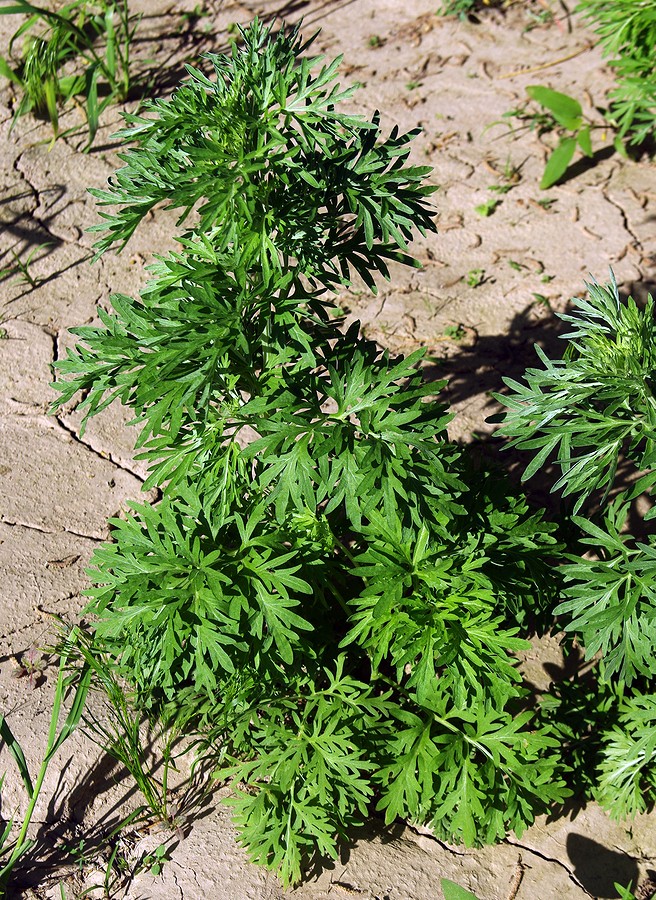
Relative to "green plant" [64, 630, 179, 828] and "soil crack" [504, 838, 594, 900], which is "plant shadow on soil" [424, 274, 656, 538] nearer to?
"soil crack" [504, 838, 594, 900]

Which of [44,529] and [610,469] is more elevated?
[610,469]

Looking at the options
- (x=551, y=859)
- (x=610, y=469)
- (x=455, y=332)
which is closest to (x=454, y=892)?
(x=551, y=859)

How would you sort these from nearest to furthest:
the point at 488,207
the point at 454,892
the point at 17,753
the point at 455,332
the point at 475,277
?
the point at 454,892, the point at 17,753, the point at 455,332, the point at 475,277, the point at 488,207

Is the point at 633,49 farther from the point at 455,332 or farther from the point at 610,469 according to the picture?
the point at 610,469

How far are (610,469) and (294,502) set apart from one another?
0.74 meters

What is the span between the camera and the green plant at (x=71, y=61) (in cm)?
463

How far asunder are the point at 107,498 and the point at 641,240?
2.76 meters

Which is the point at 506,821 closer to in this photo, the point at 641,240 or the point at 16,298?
the point at 641,240

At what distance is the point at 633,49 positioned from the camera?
426cm

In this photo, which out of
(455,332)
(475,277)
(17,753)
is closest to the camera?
(17,753)

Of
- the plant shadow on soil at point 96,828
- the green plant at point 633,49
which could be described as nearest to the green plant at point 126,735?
the plant shadow on soil at point 96,828

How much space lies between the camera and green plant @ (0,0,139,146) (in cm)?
463

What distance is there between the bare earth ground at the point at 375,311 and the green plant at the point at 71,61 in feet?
0.59

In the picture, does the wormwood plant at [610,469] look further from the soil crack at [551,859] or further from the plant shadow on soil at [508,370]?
the plant shadow on soil at [508,370]
